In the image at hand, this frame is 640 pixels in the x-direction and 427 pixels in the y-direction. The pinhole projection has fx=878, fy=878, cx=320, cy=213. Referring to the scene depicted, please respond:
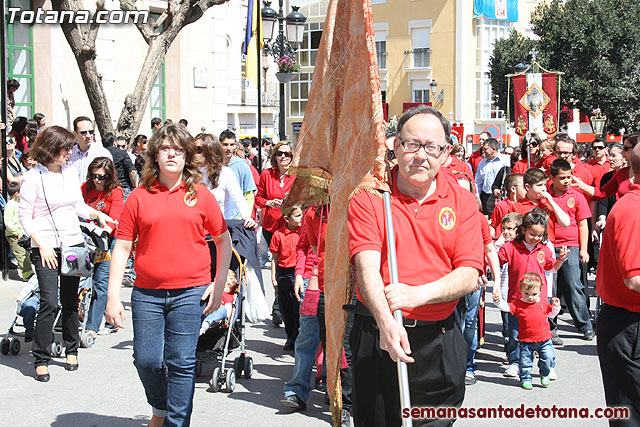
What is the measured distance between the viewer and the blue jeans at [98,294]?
8.51 m

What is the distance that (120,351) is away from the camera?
8.36m

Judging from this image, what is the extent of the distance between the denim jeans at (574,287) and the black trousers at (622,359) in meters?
4.74

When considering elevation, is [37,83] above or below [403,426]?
above

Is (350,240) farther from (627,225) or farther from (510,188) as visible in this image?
(510,188)

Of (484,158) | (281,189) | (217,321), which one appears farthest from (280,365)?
(484,158)

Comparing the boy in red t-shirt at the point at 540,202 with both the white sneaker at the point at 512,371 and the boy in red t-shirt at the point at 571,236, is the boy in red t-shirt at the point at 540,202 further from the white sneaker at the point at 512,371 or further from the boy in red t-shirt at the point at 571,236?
the white sneaker at the point at 512,371

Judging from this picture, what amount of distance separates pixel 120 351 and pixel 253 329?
5.76 feet

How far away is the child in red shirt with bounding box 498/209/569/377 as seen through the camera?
7641 mm

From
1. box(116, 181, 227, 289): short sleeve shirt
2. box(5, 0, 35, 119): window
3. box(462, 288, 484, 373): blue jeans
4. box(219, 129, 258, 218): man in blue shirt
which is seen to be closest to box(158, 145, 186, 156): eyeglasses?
box(116, 181, 227, 289): short sleeve shirt

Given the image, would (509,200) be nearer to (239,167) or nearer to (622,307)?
(239,167)

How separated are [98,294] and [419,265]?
5.32 m

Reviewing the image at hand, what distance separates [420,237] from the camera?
3895 millimetres

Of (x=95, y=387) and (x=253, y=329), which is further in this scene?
(x=253, y=329)

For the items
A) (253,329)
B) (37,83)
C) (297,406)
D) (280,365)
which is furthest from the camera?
(37,83)
